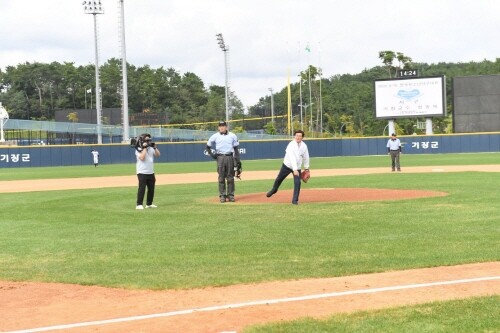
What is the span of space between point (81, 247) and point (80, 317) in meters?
4.12

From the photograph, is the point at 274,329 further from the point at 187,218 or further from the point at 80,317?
the point at 187,218

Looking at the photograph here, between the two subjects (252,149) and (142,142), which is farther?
(252,149)

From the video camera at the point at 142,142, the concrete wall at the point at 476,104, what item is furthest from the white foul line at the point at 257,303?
the concrete wall at the point at 476,104

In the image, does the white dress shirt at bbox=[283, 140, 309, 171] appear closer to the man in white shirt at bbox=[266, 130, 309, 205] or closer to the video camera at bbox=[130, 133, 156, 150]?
the man in white shirt at bbox=[266, 130, 309, 205]

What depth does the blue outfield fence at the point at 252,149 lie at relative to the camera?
174 feet

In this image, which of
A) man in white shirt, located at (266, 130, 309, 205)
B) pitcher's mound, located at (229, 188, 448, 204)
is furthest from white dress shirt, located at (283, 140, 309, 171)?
pitcher's mound, located at (229, 188, 448, 204)

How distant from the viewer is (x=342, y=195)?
57.2 ft

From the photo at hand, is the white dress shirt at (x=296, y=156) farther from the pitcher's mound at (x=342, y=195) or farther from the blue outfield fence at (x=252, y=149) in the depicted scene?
the blue outfield fence at (x=252, y=149)

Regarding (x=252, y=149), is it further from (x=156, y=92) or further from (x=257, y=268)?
(x=156, y=92)

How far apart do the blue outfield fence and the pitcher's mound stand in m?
38.1

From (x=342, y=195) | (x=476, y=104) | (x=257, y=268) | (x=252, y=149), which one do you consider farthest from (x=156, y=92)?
(x=257, y=268)

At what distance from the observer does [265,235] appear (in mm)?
10891

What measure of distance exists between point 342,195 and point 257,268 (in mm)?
9423

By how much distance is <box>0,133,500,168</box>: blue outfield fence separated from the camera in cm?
5319
